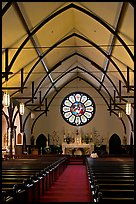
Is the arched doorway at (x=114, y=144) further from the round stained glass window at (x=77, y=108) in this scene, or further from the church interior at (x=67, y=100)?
the round stained glass window at (x=77, y=108)

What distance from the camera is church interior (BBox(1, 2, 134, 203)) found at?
1028cm

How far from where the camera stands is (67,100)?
121ft

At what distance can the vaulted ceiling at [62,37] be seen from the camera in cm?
1520

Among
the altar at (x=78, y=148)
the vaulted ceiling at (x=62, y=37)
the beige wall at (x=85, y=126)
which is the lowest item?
the altar at (x=78, y=148)

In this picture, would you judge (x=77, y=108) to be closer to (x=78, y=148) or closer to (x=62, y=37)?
(x=78, y=148)

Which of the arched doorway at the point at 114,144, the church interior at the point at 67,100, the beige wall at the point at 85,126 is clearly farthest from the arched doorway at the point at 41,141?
the arched doorway at the point at 114,144

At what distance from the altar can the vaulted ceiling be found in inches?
273

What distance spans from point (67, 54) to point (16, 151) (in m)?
9.65

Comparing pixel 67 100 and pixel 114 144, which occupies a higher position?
pixel 67 100

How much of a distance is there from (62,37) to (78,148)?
15166 mm

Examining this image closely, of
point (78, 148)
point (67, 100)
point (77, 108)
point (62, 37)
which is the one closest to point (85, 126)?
point (77, 108)

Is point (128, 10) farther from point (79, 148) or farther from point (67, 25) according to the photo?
point (79, 148)

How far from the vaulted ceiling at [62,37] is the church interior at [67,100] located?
49 mm

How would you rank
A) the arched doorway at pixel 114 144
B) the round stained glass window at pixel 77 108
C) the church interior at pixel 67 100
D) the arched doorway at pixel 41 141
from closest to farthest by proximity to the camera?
the church interior at pixel 67 100, the arched doorway at pixel 114 144, the arched doorway at pixel 41 141, the round stained glass window at pixel 77 108
